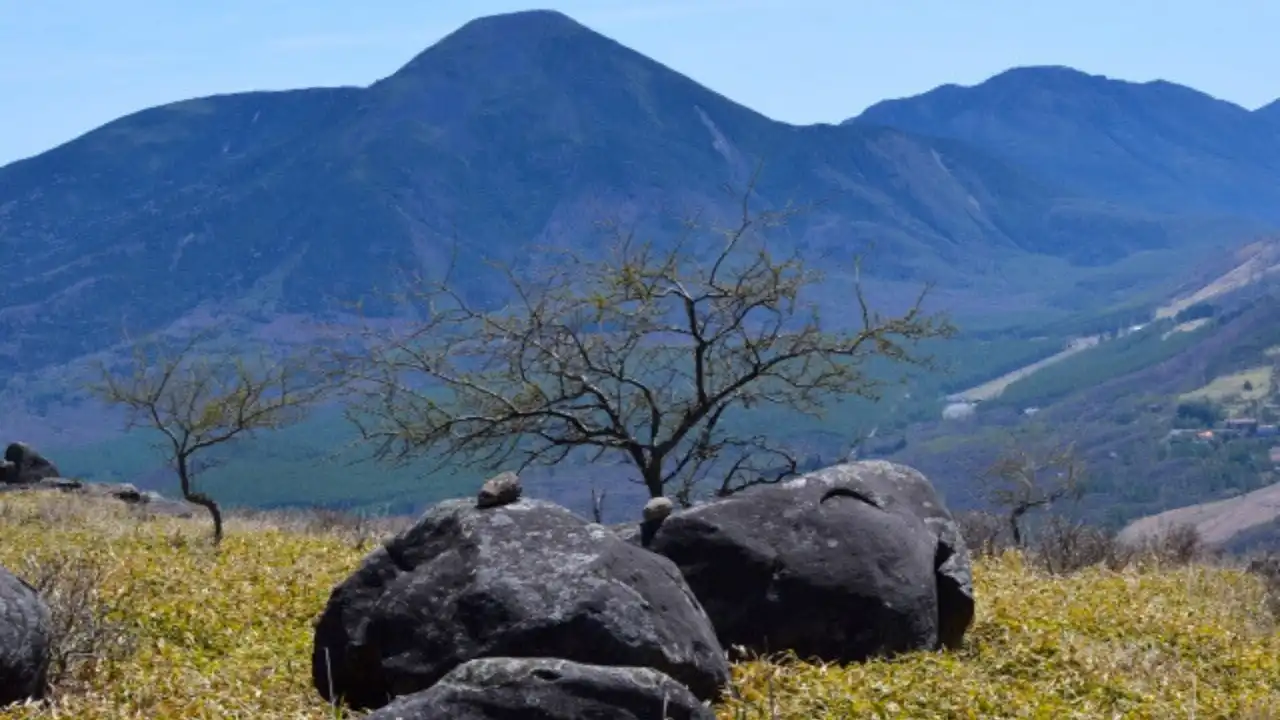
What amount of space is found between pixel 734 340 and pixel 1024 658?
11722 mm

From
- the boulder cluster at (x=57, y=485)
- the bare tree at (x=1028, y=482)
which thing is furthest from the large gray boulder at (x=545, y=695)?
the boulder cluster at (x=57, y=485)

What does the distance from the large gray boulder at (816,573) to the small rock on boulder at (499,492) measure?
6.38 ft

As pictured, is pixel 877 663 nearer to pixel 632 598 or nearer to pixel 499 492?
pixel 632 598

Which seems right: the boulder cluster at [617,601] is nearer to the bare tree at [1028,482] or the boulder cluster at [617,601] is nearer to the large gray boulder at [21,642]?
the large gray boulder at [21,642]

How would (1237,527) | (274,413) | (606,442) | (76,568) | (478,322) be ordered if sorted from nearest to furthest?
(76,568) → (606,442) → (478,322) → (274,413) → (1237,527)

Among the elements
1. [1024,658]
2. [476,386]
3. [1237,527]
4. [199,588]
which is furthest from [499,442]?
[1237,527]

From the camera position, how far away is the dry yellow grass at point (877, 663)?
12.4m

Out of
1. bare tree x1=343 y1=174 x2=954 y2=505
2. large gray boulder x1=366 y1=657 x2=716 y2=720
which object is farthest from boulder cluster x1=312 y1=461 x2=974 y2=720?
bare tree x1=343 y1=174 x2=954 y2=505

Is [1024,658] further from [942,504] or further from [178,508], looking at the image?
[178,508]

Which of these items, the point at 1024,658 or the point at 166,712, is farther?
the point at 1024,658

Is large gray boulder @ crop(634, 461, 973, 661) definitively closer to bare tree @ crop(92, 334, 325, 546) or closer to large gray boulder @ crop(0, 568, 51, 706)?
large gray boulder @ crop(0, 568, 51, 706)

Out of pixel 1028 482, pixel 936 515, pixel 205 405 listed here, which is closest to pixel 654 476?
pixel 936 515

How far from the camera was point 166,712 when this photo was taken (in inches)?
473

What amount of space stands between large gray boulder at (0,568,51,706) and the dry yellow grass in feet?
0.84
